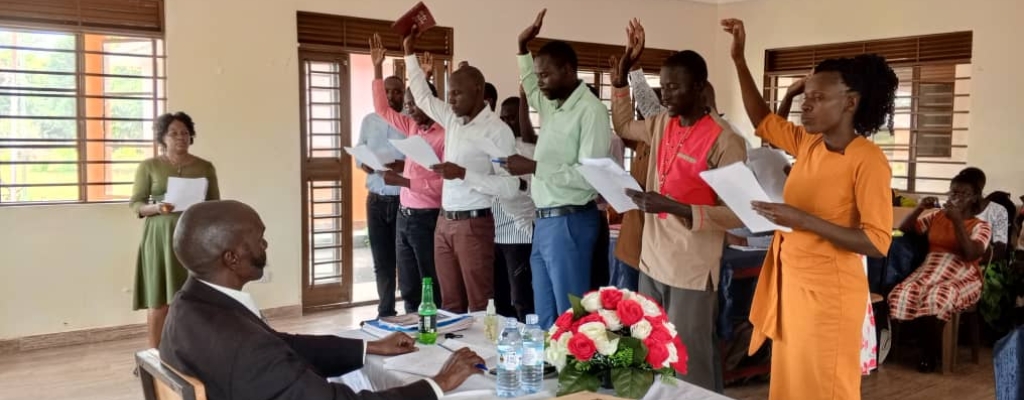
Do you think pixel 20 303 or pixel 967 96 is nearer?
pixel 20 303

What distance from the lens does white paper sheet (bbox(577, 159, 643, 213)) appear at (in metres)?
2.94

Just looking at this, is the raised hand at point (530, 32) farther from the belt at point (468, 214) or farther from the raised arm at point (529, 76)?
the belt at point (468, 214)

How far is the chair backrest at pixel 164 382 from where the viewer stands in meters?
1.71

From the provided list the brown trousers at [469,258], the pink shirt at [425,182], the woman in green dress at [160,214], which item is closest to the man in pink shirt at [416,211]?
the pink shirt at [425,182]

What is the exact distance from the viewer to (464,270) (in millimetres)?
4203

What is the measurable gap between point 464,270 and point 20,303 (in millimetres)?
2899

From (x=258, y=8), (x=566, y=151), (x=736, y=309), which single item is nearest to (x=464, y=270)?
(x=566, y=151)

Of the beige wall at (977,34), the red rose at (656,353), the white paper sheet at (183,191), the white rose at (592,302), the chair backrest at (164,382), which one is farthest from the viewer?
the beige wall at (977,34)

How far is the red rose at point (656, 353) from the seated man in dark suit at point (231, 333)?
44cm

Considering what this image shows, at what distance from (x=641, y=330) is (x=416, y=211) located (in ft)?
9.36

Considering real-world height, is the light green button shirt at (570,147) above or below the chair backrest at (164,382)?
above

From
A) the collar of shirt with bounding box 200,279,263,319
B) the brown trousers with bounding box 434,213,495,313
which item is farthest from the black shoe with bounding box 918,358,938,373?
the collar of shirt with bounding box 200,279,263,319

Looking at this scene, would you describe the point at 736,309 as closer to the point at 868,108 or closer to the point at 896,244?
the point at 896,244

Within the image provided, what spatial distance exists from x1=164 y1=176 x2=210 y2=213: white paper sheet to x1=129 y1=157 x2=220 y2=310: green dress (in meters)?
0.07
